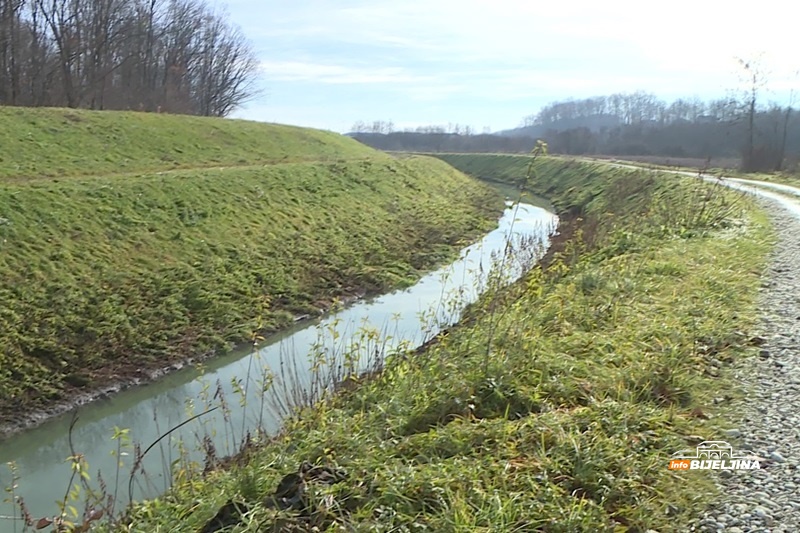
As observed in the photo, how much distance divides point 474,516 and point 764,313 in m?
5.86

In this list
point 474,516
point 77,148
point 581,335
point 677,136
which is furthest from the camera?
point 677,136

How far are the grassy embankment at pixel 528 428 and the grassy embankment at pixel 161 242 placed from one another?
5.77 meters

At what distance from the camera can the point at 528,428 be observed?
490 centimetres

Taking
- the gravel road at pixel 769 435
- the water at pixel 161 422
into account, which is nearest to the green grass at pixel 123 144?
the water at pixel 161 422

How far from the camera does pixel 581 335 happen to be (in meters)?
7.04

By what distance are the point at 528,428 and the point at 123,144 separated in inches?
937

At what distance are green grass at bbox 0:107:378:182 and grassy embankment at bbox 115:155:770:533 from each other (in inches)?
601

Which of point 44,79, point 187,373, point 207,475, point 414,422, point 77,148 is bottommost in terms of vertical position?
point 187,373

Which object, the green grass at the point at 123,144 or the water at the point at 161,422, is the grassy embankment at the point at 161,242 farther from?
the water at the point at 161,422

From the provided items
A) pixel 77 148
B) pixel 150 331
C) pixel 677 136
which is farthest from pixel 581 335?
pixel 677 136

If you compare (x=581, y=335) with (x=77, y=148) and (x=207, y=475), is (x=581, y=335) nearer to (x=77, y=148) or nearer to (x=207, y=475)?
(x=207, y=475)

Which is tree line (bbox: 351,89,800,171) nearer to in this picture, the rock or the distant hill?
the distant hill

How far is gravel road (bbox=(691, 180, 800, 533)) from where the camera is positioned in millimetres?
3881

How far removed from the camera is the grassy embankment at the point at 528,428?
405 cm
